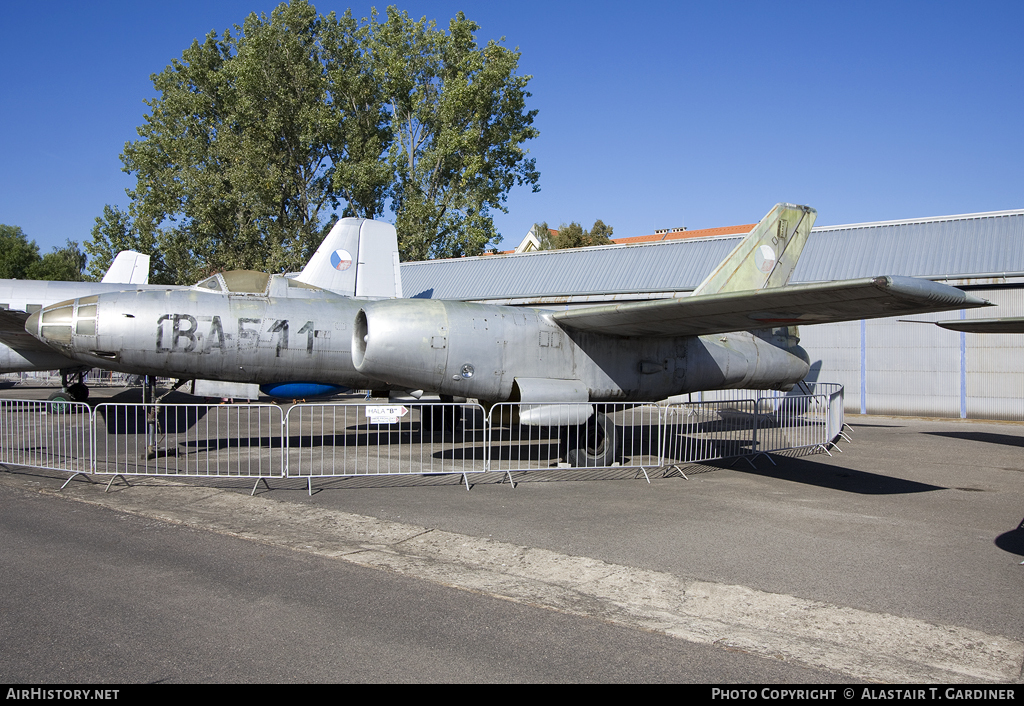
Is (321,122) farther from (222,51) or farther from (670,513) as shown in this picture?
(670,513)

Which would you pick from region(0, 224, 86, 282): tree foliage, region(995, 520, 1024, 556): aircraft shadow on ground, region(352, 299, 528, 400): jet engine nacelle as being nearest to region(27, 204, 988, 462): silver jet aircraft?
region(352, 299, 528, 400): jet engine nacelle

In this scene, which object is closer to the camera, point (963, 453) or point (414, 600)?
point (414, 600)

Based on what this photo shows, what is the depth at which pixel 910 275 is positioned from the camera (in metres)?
18.3

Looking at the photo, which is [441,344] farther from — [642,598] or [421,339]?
[642,598]

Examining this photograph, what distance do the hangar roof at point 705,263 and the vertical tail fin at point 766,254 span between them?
280 inches

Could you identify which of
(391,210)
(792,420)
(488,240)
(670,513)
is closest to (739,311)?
(670,513)

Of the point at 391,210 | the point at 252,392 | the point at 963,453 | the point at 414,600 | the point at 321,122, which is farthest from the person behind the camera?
the point at 391,210

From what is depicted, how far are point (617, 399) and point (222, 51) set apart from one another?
35.4 m

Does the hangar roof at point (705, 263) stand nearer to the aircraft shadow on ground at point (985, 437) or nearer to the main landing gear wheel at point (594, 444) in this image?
the aircraft shadow on ground at point (985, 437)

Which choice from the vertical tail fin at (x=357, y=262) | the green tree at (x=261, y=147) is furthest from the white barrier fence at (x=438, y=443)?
the green tree at (x=261, y=147)

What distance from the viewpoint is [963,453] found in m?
12.2

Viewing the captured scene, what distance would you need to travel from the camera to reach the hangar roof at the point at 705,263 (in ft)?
59.7

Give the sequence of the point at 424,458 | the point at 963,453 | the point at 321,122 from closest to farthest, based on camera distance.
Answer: the point at 424,458, the point at 963,453, the point at 321,122

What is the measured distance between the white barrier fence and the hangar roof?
7.54 meters
